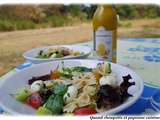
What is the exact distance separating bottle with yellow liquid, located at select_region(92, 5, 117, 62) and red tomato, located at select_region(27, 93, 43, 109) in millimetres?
247

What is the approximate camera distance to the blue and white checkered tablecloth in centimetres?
60

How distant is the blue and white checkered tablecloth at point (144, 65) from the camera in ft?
1.95

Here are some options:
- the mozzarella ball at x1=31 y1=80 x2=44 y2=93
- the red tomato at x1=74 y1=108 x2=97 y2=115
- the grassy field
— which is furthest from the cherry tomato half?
the grassy field

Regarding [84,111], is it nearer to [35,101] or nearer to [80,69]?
[35,101]

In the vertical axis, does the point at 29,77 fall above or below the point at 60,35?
above

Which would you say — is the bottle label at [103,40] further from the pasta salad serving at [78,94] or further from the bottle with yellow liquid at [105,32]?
the pasta salad serving at [78,94]

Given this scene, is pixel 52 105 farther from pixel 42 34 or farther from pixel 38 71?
pixel 42 34

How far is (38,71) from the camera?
75cm

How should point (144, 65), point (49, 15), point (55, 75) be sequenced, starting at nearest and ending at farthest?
point (55, 75), point (144, 65), point (49, 15)

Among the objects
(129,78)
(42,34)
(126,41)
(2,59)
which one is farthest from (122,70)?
(42,34)

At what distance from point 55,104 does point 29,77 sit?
0.66 ft

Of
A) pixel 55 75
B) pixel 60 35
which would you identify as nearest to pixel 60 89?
pixel 55 75

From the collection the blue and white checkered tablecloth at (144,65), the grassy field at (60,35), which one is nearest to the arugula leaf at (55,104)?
the blue and white checkered tablecloth at (144,65)

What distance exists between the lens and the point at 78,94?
1.87 ft
